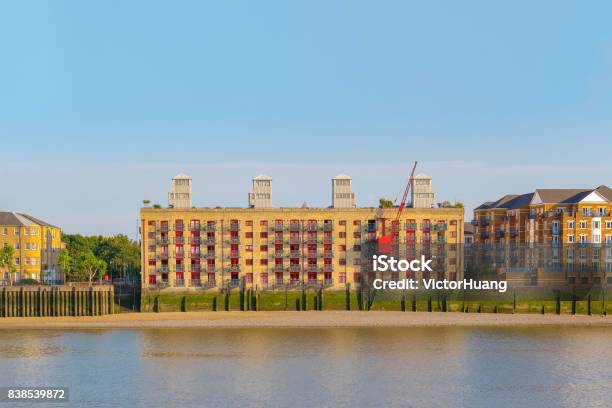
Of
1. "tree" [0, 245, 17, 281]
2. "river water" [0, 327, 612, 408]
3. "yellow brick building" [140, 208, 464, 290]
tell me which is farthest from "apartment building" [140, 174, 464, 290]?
"tree" [0, 245, 17, 281]

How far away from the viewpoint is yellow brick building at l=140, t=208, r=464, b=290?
169750mm

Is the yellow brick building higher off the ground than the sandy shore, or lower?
higher

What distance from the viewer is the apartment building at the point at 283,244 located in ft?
557

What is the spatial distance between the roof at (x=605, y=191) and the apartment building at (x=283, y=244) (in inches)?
1596

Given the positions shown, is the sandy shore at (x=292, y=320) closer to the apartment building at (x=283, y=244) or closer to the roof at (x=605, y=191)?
the apartment building at (x=283, y=244)

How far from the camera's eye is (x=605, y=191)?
19675 cm

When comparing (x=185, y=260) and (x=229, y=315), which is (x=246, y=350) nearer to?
(x=229, y=315)

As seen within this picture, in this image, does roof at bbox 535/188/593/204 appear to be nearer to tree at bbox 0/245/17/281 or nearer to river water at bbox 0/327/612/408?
river water at bbox 0/327/612/408

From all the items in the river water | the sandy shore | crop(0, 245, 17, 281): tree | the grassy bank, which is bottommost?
the river water

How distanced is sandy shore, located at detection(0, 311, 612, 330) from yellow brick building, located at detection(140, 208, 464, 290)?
53.7 ft

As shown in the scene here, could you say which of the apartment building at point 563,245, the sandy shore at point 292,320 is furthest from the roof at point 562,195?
the sandy shore at point 292,320

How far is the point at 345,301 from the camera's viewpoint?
166m

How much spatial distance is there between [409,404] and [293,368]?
2100cm

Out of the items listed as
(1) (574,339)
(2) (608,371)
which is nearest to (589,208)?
(1) (574,339)
